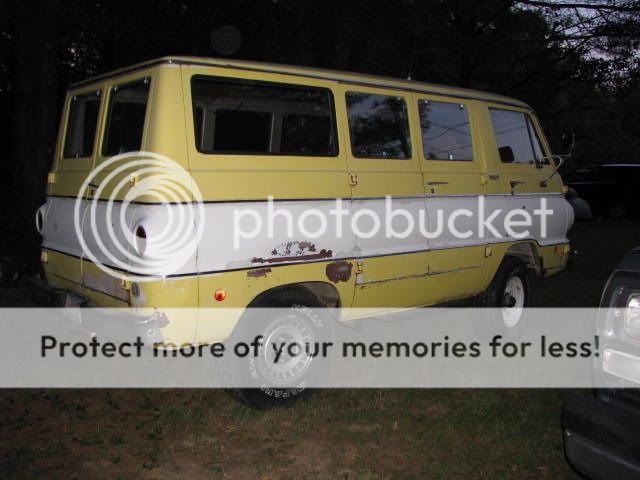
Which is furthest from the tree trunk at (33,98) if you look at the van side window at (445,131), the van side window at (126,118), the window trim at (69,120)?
the van side window at (445,131)

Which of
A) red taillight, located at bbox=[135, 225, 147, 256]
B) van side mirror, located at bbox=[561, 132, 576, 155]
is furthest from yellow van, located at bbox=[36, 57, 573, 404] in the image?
van side mirror, located at bbox=[561, 132, 576, 155]

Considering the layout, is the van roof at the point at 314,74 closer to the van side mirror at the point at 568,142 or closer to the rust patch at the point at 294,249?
the van side mirror at the point at 568,142

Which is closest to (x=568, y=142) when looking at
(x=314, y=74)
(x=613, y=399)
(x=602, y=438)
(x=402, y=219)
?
(x=402, y=219)

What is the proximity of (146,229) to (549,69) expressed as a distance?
15075 millimetres

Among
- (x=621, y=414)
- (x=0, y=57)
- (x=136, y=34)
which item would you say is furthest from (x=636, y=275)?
(x=0, y=57)

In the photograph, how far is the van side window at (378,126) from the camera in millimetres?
4898

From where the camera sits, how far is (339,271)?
4.69m

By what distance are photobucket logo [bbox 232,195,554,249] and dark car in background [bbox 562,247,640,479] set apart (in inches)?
80.7

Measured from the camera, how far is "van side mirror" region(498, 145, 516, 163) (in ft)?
20.2

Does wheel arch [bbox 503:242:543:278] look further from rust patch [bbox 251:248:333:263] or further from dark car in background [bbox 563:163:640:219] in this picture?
dark car in background [bbox 563:163:640:219]

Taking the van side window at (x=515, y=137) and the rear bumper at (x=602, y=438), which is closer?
the rear bumper at (x=602, y=438)

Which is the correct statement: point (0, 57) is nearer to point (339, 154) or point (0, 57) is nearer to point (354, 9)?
point (354, 9)

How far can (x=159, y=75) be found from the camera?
4.00 metres

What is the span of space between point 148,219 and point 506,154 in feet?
12.6
